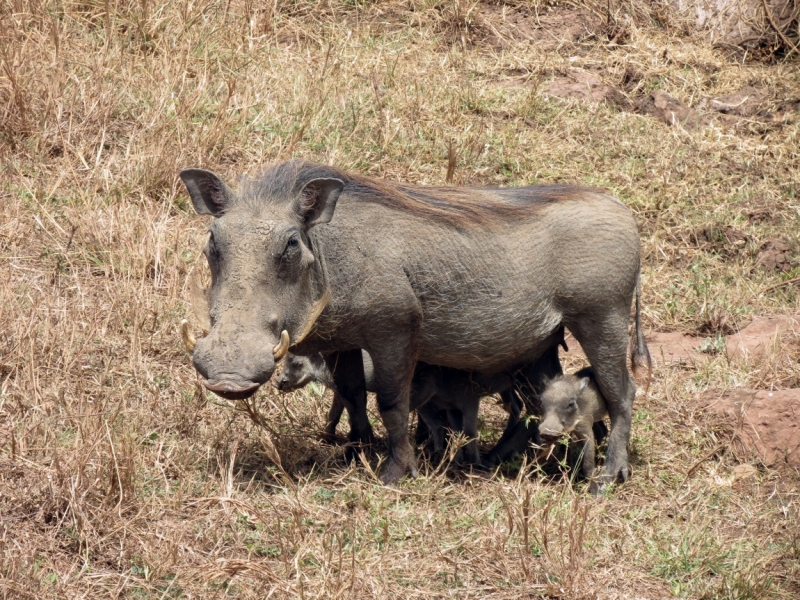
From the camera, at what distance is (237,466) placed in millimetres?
4699

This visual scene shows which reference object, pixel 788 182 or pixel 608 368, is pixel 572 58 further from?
pixel 608 368

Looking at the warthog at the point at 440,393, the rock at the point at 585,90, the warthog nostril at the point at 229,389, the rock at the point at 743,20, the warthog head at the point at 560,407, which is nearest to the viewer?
the warthog nostril at the point at 229,389

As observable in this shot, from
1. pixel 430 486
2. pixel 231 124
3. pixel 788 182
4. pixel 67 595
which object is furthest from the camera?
pixel 788 182

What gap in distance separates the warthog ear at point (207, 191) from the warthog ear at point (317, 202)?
0.93 ft

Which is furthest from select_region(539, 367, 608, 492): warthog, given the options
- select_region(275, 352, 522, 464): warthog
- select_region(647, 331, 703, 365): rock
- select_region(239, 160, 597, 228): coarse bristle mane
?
select_region(647, 331, 703, 365): rock

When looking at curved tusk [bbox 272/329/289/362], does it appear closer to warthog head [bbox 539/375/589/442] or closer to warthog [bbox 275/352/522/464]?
warthog [bbox 275/352/522/464]

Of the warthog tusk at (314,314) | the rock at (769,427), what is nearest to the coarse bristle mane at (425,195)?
the warthog tusk at (314,314)

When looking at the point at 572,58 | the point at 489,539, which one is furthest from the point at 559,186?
the point at 572,58

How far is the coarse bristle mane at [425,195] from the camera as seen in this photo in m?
4.47

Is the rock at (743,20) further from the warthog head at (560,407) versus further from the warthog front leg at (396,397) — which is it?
the warthog front leg at (396,397)

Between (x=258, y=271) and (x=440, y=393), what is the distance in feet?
4.24

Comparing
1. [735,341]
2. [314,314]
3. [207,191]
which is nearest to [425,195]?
[314,314]

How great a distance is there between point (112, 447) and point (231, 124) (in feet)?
11.7

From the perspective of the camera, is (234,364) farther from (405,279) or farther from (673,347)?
(673,347)
